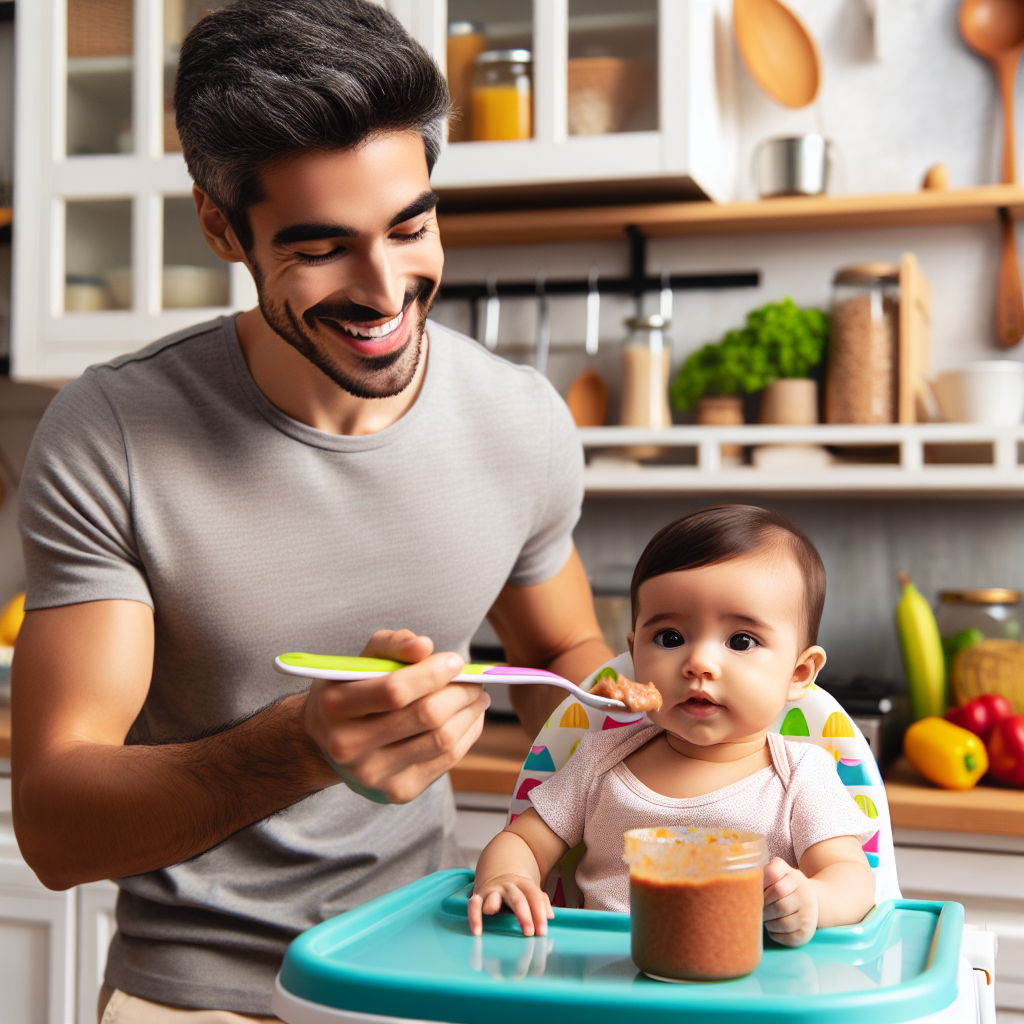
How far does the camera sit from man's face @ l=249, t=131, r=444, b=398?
1.00 m

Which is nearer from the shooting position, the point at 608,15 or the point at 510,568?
the point at 510,568

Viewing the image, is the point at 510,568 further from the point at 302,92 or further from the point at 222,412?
the point at 302,92

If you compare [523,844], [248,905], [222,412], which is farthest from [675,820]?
[222,412]

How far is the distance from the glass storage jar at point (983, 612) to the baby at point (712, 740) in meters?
1.04

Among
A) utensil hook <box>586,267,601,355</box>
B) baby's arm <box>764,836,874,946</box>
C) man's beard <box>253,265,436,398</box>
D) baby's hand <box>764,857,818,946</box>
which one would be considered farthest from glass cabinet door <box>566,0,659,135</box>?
baby's hand <box>764,857,818,946</box>

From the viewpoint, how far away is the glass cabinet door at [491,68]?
6.86 ft

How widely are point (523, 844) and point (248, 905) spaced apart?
30cm

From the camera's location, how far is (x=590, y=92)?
6.77 feet

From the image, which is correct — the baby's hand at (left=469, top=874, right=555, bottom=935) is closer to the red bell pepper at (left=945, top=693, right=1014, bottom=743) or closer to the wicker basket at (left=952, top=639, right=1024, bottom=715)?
the red bell pepper at (left=945, top=693, right=1014, bottom=743)

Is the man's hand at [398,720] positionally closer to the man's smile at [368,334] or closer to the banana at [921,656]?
the man's smile at [368,334]

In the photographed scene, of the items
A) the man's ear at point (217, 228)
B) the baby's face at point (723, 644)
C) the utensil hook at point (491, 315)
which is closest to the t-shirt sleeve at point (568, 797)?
the baby's face at point (723, 644)

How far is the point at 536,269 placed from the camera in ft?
8.03

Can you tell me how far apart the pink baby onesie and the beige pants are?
0.37 metres

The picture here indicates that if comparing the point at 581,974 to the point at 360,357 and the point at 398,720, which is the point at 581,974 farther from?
the point at 360,357
